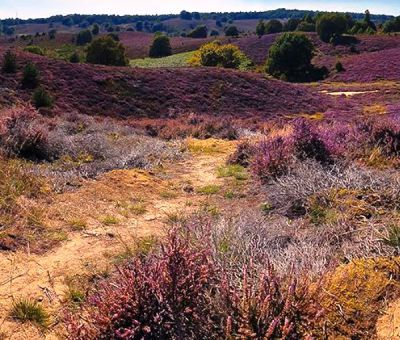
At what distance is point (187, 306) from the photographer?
122 inches

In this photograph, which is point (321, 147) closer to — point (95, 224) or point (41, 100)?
point (95, 224)

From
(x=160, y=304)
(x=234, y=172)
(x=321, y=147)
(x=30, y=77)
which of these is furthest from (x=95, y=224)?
Result: (x=30, y=77)

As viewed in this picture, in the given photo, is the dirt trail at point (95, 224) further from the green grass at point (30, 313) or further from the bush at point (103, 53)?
the bush at point (103, 53)

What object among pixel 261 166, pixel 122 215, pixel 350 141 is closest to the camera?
pixel 122 215

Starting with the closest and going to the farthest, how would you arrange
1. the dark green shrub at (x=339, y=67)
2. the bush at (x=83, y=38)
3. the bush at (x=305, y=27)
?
1. the dark green shrub at (x=339, y=67)
2. the bush at (x=305, y=27)
3. the bush at (x=83, y=38)

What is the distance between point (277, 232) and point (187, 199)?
2.44 m

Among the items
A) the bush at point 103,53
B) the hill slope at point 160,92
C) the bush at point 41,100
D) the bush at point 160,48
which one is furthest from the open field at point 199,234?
the bush at point 160,48

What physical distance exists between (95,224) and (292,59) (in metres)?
53.6

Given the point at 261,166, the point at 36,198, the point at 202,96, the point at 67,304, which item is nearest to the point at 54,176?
the point at 36,198

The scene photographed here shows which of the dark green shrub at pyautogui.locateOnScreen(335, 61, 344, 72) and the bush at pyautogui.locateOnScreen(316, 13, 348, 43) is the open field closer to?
the dark green shrub at pyautogui.locateOnScreen(335, 61, 344, 72)

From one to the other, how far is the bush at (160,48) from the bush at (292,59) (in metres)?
25.2

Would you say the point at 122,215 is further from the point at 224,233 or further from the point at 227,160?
the point at 227,160

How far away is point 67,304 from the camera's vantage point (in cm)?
392

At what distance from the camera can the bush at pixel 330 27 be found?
68.2 m
